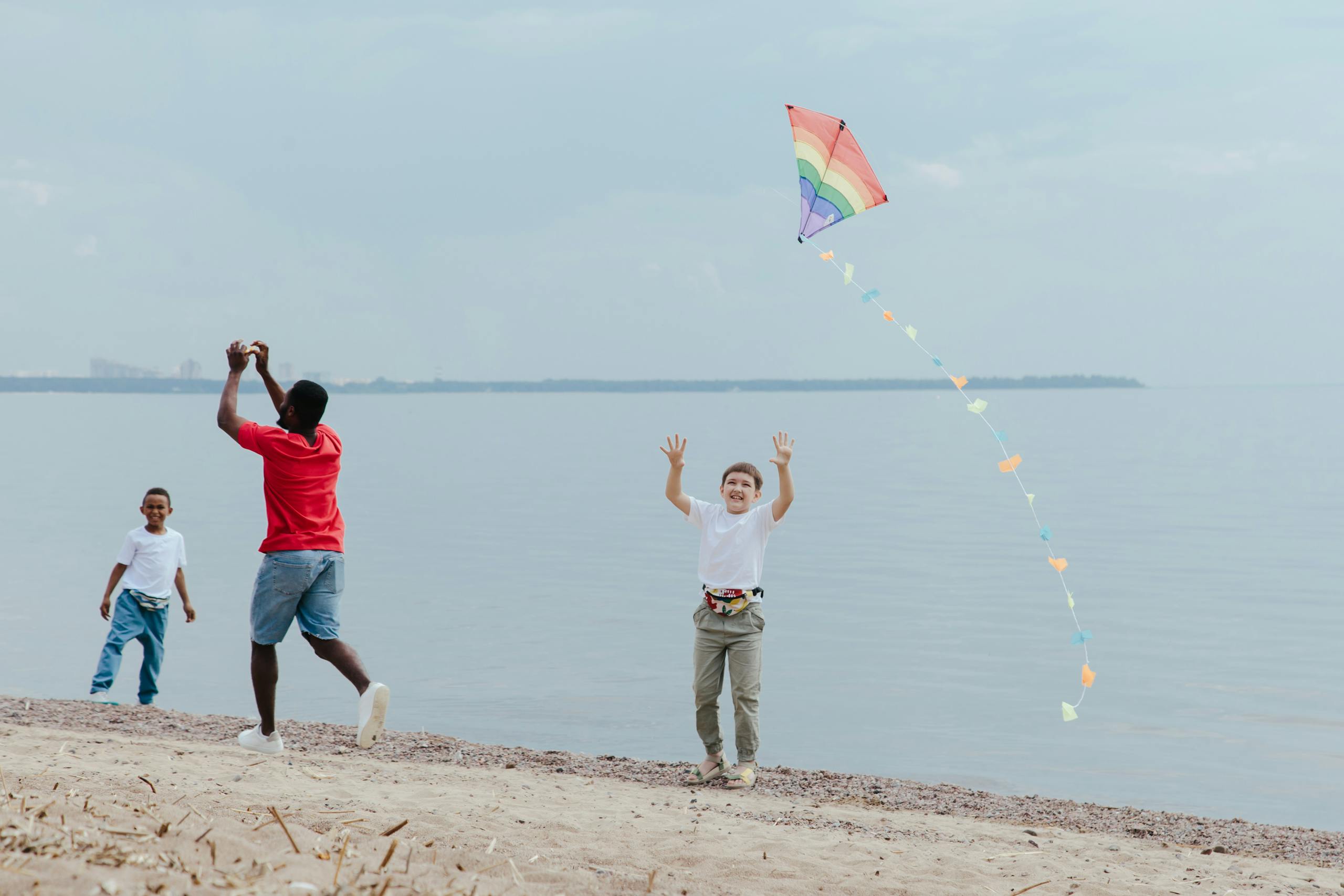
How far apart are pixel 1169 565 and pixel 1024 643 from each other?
21.2 ft

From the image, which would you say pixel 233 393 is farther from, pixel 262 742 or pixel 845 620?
pixel 845 620

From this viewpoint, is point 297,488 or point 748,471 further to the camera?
point 748,471

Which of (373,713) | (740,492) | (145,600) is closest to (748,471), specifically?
(740,492)

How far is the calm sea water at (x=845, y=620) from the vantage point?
30.6 ft

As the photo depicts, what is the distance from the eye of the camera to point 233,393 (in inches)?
231

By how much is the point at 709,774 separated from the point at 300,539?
2.54 meters

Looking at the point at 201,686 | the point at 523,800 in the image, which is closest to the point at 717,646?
the point at 523,800

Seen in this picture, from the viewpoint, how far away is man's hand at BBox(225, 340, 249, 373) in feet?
19.9

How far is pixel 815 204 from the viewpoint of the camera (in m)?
7.62

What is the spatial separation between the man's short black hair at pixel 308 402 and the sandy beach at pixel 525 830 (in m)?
1.78

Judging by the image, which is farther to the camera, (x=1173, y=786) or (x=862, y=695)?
(x=862, y=695)

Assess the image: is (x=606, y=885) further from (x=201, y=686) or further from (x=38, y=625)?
(x=38, y=625)

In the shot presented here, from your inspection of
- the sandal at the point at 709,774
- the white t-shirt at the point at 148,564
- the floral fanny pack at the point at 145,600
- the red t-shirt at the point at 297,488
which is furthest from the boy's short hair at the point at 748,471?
the floral fanny pack at the point at 145,600

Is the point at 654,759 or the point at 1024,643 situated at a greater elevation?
the point at 1024,643
